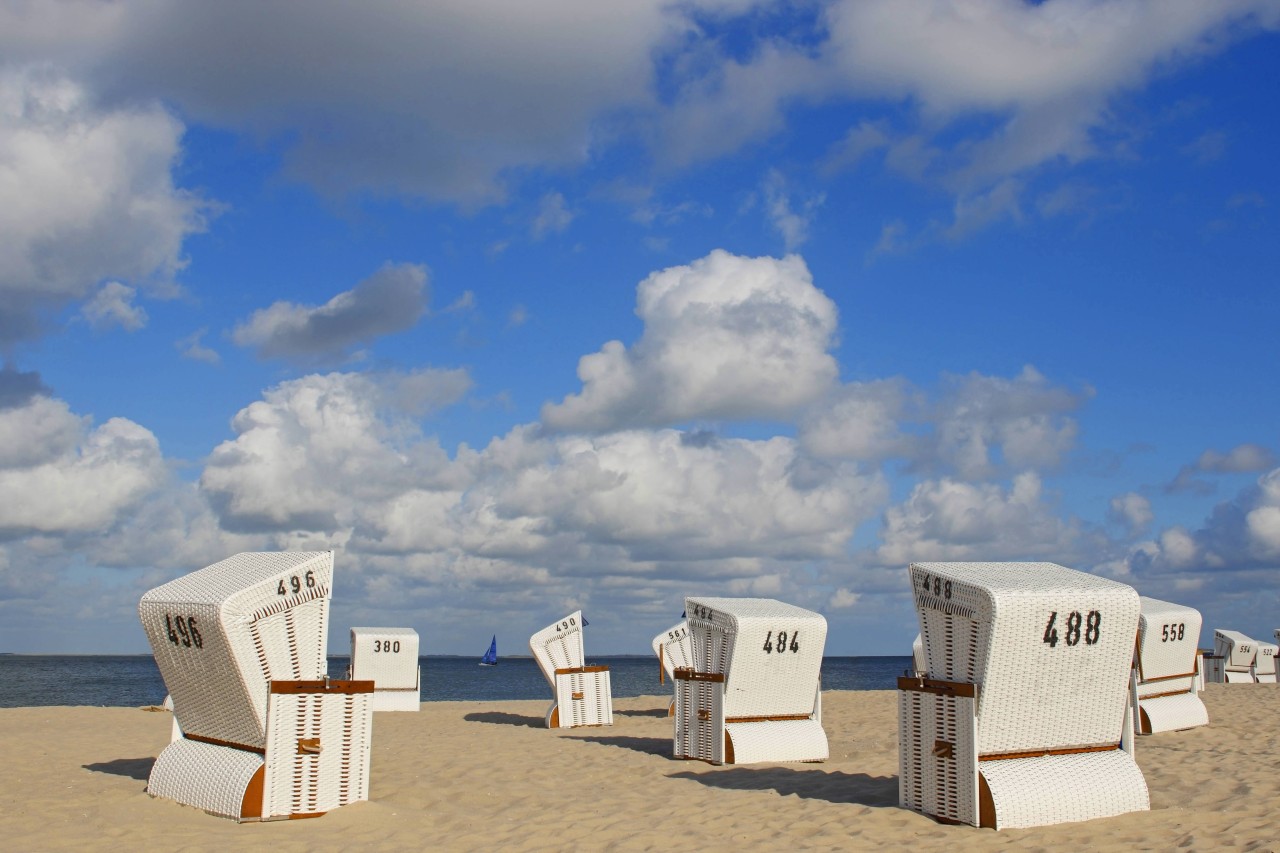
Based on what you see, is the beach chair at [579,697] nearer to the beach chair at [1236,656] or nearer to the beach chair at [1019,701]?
the beach chair at [1019,701]

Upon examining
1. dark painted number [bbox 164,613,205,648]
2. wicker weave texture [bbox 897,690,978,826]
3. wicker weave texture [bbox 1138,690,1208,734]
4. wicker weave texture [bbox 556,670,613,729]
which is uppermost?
dark painted number [bbox 164,613,205,648]

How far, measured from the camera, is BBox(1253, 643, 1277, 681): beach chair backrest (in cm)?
3095

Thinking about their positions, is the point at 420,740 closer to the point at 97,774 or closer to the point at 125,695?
the point at 97,774

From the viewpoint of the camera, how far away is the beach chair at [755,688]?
11.6 metres

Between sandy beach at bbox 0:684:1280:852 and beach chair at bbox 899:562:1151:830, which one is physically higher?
beach chair at bbox 899:562:1151:830

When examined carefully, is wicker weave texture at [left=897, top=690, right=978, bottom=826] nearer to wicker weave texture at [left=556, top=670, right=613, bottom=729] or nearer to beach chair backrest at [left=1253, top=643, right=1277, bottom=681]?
wicker weave texture at [left=556, top=670, right=613, bottom=729]

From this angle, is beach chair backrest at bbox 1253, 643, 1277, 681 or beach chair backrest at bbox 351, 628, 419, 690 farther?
beach chair backrest at bbox 1253, 643, 1277, 681

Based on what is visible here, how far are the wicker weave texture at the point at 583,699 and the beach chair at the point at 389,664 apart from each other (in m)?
5.31

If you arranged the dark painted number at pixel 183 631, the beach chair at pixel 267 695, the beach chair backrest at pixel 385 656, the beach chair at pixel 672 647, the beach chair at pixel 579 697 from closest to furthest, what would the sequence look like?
the beach chair at pixel 267 695 → the dark painted number at pixel 183 631 → the beach chair at pixel 579 697 → the beach chair backrest at pixel 385 656 → the beach chair at pixel 672 647

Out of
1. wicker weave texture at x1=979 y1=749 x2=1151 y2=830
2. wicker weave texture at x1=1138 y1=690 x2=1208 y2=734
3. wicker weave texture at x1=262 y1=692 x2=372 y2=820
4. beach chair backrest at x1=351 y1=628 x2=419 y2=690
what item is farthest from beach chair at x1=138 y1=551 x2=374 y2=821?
beach chair backrest at x1=351 y1=628 x2=419 y2=690

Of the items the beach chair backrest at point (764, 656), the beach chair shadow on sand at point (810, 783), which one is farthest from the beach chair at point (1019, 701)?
the beach chair backrest at point (764, 656)

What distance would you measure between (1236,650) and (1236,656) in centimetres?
17

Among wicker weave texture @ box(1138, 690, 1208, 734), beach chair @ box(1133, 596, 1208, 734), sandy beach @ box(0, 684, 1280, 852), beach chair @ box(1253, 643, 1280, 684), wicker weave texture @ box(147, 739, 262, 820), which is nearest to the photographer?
sandy beach @ box(0, 684, 1280, 852)

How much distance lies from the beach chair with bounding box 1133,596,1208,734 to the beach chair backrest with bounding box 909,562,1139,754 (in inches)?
283
